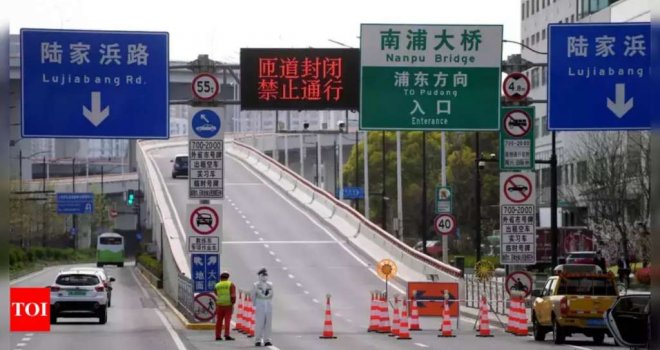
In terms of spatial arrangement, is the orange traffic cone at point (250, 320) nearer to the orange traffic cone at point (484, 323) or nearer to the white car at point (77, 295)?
the orange traffic cone at point (484, 323)

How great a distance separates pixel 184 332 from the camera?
3644cm

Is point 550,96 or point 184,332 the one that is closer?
point 550,96

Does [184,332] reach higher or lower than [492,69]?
lower

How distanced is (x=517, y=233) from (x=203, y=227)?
754 centimetres

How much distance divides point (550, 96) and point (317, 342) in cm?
799

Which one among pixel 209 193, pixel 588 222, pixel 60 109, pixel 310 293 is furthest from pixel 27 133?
pixel 588 222

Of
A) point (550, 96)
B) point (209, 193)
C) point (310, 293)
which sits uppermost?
point (550, 96)

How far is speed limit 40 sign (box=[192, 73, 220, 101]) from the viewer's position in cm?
3325

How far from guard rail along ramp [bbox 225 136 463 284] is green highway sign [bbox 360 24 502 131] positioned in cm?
2046

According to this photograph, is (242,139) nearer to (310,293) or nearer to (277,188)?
(277,188)

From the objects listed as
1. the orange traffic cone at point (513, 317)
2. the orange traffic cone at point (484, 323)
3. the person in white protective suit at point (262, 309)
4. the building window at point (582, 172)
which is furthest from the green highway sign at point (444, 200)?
the person in white protective suit at point (262, 309)

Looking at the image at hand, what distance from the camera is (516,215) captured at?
31.9m

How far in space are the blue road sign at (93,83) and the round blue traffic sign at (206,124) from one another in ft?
8.33

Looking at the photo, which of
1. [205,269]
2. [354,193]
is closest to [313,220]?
[354,193]
